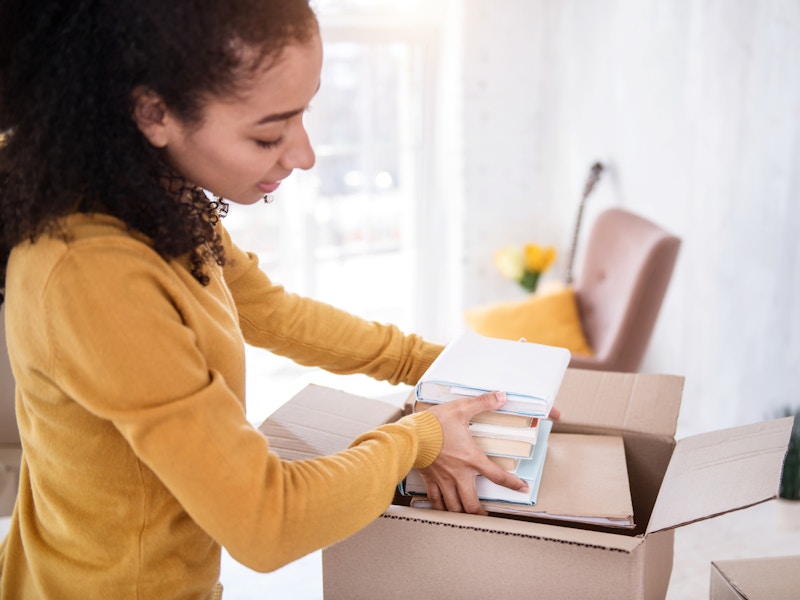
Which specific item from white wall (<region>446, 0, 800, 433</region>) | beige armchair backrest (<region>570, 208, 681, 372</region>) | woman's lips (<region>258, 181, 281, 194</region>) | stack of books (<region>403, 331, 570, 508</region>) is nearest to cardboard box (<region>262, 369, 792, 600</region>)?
stack of books (<region>403, 331, 570, 508</region>)

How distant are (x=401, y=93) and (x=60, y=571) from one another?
3.19 meters

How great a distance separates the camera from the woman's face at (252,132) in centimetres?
78

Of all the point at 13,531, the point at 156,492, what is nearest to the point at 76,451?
the point at 156,492

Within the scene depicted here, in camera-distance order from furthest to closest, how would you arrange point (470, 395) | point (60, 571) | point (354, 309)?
point (354, 309), point (470, 395), point (60, 571)

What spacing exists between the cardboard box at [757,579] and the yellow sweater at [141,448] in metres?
0.36

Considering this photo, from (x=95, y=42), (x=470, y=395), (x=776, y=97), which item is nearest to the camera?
(x=95, y=42)

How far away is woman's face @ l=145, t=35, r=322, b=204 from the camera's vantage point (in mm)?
783

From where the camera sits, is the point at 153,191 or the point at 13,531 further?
the point at 13,531

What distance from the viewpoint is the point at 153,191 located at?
0.80m

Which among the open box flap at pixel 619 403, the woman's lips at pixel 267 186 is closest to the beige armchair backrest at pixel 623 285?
the open box flap at pixel 619 403

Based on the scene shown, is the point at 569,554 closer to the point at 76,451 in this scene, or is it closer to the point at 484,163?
the point at 76,451

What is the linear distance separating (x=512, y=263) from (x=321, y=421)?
2634 mm

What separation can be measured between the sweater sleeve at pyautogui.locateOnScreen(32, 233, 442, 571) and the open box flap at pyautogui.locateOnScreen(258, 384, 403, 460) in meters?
0.26

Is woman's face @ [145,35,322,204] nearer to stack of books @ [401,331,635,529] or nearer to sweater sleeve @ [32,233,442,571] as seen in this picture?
sweater sleeve @ [32,233,442,571]
